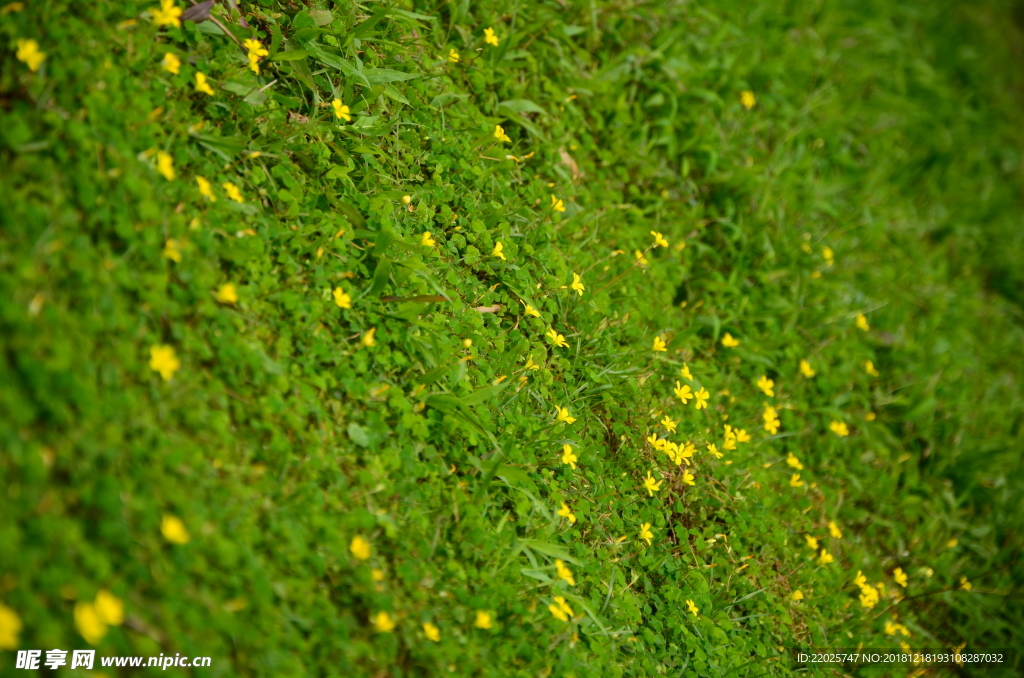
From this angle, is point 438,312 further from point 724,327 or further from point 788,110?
point 788,110

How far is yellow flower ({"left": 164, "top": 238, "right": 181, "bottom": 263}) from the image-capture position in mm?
2059

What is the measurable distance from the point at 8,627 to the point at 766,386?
3.24m

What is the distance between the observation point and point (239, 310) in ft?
7.35

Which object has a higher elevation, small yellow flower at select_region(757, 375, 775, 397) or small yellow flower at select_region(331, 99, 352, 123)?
small yellow flower at select_region(331, 99, 352, 123)

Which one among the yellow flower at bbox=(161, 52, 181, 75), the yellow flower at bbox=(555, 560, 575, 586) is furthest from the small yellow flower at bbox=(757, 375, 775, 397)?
the yellow flower at bbox=(161, 52, 181, 75)

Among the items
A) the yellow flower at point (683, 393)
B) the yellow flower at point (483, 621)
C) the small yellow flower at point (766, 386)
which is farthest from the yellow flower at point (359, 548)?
the small yellow flower at point (766, 386)

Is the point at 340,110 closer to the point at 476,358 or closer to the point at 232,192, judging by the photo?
the point at 232,192

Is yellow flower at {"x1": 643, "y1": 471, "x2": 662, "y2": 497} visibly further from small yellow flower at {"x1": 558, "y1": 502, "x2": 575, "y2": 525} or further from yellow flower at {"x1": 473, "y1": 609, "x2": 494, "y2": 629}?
yellow flower at {"x1": 473, "y1": 609, "x2": 494, "y2": 629}

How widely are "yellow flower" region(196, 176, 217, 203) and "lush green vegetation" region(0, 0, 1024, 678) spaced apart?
0.05 metres

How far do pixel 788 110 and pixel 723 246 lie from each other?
4.72 feet

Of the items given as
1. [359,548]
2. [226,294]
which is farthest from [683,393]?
[226,294]

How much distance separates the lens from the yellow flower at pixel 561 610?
7.59 feet

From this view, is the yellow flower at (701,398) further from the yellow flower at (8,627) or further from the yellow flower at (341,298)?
the yellow flower at (8,627)

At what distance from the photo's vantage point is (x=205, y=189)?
223 centimetres
